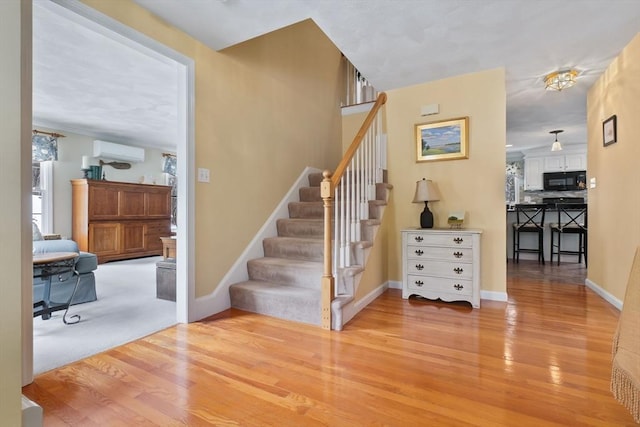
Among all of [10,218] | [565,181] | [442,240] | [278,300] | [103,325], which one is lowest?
[103,325]

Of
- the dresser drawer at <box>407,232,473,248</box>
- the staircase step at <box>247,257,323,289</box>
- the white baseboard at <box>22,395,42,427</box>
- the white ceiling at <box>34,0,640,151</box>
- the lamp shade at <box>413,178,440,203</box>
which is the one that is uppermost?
the white ceiling at <box>34,0,640,151</box>

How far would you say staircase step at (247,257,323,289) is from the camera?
2.70m

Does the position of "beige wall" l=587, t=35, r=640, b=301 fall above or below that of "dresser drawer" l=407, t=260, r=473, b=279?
above

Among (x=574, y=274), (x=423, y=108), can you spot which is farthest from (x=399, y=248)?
(x=574, y=274)

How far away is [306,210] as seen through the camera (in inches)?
139

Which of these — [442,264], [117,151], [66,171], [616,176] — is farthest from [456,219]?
[66,171]

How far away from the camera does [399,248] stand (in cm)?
349

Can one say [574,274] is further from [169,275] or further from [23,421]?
[23,421]

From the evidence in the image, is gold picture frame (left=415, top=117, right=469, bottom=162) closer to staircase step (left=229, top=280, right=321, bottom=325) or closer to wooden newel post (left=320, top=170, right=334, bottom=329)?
wooden newel post (left=320, top=170, right=334, bottom=329)

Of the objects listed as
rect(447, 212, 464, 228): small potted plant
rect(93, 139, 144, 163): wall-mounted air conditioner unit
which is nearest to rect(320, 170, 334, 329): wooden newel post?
rect(447, 212, 464, 228): small potted plant

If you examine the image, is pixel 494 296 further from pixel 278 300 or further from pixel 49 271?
pixel 49 271

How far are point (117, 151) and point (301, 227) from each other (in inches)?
191

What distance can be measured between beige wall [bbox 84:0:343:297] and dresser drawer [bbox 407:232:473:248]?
1540mm

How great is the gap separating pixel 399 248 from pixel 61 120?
5725mm
